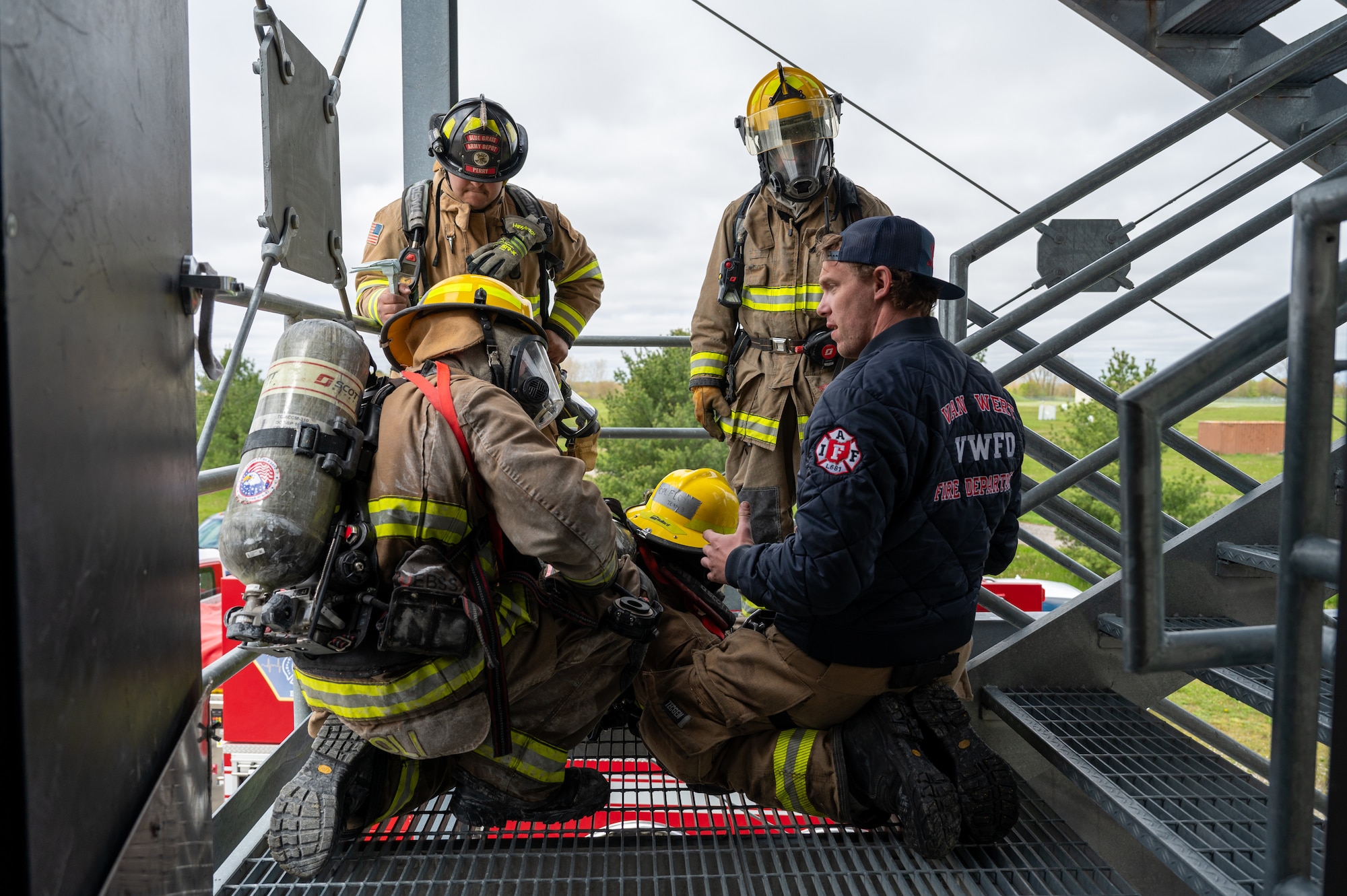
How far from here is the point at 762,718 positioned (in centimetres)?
258

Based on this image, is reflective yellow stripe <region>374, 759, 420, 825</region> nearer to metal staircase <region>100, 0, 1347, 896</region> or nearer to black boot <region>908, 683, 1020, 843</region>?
metal staircase <region>100, 0, 1347, 896</region>

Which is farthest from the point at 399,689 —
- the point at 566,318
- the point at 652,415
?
the point at 652,415

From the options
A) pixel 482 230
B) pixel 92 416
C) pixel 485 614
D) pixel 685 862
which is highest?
pixel 482 230

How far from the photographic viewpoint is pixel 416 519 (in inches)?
90.1

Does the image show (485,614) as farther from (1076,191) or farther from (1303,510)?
(1076,191)

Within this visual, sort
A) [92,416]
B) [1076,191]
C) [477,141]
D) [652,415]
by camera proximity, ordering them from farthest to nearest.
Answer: [652,415]
[477,141]
[1076,191]
[92,416]

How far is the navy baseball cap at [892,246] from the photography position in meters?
2.43

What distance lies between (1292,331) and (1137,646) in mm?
381

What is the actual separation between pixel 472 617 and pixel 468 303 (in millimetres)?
912

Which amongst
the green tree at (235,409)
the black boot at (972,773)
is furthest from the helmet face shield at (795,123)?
the green tree at (235,409)

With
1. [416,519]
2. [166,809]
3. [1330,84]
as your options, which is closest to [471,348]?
[416,519]

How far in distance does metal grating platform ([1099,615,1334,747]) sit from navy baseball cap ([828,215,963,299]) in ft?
3.73

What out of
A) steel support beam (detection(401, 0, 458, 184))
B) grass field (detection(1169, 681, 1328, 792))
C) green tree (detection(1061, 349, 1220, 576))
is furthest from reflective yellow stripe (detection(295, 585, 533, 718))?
green tree (detection(1061, 349, 1220, 576))

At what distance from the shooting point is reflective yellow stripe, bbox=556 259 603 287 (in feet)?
14.6
